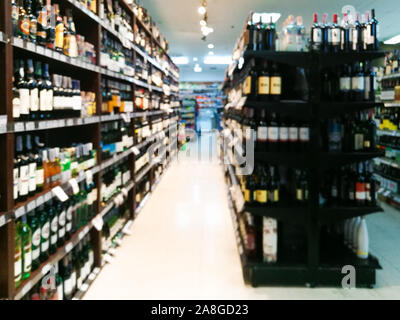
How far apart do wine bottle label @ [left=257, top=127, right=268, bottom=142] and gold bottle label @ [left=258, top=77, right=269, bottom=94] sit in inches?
11.1

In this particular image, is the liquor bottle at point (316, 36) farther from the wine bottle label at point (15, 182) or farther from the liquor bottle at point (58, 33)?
the wine bottle label at point (15, 182)

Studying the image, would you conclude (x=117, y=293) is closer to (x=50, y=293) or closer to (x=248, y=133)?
(x=50, y=293)

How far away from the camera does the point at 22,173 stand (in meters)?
1.99

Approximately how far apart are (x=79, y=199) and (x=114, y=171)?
1.22 m

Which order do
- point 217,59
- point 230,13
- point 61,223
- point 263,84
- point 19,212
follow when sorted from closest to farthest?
point 19,212 < point 61,223 < point 263,84 < point 230,13 < point 217,59

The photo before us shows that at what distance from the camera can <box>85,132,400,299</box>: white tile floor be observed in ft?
9.25

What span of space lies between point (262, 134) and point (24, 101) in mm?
1700

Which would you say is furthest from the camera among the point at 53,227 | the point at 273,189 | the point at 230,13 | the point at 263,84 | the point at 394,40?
the point at 394,40

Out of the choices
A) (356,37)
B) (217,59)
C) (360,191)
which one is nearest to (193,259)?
(360,191)

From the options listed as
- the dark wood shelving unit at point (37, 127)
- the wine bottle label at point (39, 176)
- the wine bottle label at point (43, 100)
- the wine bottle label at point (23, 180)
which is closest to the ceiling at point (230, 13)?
the dark wood shelving unit at point (37, 127)

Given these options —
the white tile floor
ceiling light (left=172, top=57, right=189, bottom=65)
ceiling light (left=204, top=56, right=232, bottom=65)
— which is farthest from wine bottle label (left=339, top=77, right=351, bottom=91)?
ceiling light (left=172, top=57, right=189, bottom=65)

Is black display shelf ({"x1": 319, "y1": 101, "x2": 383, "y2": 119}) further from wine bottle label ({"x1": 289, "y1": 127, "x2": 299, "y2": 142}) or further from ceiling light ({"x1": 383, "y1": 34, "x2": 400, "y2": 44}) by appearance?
ceiling light ({"x1": 383, "y1": 34, "x2": 400, "y2": 44})

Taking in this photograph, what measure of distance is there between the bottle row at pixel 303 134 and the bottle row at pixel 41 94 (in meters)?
1.36

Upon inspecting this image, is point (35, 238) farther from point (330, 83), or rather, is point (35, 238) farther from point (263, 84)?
point (330, 83)
